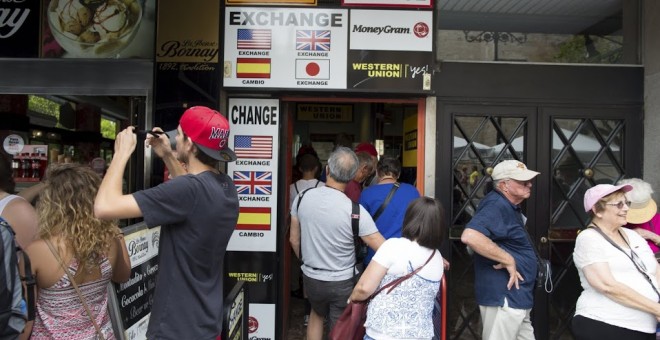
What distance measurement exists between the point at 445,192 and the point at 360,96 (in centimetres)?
113

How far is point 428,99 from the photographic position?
4512 mm

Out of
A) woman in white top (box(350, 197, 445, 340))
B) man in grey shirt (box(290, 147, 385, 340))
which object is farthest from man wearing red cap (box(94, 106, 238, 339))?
man in grey shirt (box(290, 147, 385, 340))

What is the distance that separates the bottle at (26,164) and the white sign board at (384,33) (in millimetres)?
3510

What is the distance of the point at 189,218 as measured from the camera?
79.8 inches

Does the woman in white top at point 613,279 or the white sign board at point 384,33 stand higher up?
the white sign board at point 384,33

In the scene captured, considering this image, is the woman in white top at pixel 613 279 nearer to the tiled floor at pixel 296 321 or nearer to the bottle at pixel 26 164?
the tiled floor at pixel 296 321

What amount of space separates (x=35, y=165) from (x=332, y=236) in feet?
11.4

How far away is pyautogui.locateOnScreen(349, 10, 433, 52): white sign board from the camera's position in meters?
4.39

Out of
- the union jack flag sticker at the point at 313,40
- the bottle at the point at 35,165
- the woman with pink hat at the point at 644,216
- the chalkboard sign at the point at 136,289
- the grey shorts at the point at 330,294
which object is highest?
the union jack flag sticker at the point at 313,40

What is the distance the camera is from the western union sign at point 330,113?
8.19m

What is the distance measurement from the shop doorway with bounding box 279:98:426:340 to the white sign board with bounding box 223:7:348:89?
0.82 ft

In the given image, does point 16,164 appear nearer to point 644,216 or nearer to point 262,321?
point 262,321

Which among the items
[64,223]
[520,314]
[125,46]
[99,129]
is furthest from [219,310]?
[99,129]

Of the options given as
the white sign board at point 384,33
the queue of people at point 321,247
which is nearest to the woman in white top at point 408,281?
the queue of people at point 321,247
